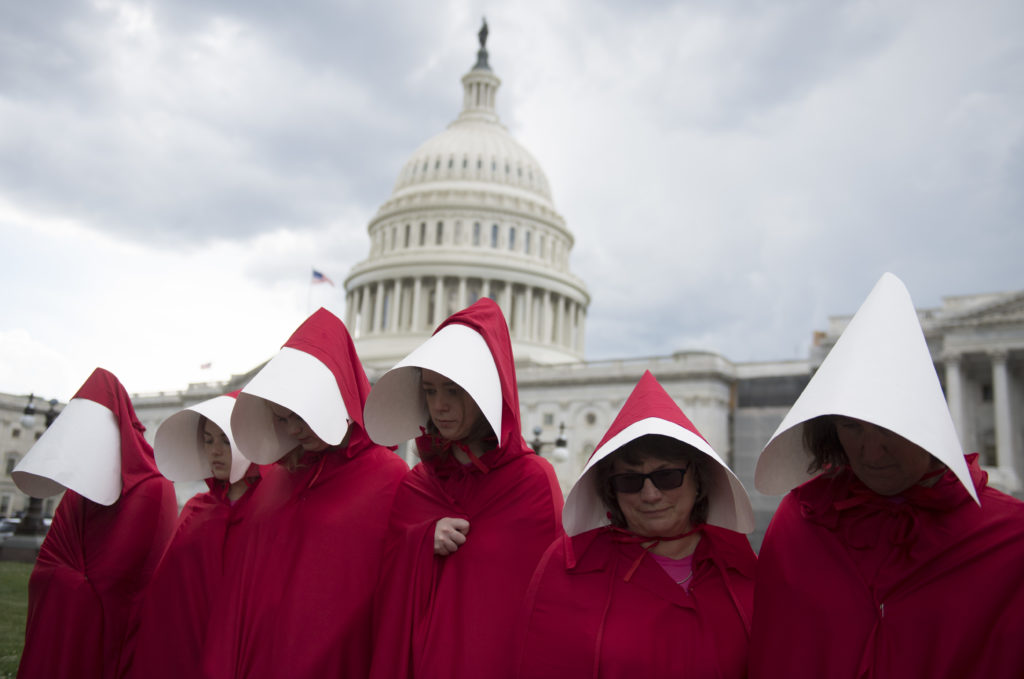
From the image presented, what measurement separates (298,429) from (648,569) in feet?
8.01

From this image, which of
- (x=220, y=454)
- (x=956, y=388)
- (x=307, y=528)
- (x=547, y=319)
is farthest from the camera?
(x=547, y=319)

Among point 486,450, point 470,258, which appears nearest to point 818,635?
point 486,450

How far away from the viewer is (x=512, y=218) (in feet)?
231

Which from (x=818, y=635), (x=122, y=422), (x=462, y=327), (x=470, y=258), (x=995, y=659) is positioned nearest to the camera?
(x=995, y=659)

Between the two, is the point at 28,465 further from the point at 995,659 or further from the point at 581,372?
the point at 581,372

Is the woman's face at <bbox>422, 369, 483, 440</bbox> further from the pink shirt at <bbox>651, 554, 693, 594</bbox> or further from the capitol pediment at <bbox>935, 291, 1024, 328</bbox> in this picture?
the capitol pediment at <bbox>935, 291, 1024, 328</bbox>

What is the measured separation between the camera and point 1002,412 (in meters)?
38.2

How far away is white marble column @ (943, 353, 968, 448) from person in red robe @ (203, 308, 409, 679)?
3912 cm

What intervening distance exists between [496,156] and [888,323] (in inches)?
2826

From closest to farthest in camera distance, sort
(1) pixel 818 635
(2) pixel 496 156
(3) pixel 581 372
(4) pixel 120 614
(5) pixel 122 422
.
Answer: (1) pixel 818 635, (4) pixel 120 614, (5) pixel 122 422, (3) pixel 581 372, (2) pixel 496 156

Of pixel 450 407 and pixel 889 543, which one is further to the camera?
pixel 450 407

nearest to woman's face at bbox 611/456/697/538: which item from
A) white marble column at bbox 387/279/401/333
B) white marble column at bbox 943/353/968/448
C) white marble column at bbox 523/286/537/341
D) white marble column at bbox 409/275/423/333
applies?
white marble column at bbox 943/353/968/448

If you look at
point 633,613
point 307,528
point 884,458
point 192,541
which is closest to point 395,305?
point 192,541

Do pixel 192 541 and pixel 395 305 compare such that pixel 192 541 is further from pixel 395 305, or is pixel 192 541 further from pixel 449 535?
pixel 395 305
